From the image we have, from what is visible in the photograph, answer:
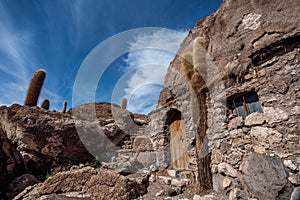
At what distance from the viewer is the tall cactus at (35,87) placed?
20.2ft

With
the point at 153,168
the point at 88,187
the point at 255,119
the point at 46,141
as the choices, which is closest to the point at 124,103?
the point at 46,141

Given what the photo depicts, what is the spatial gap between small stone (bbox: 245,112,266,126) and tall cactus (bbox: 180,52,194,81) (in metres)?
1.73

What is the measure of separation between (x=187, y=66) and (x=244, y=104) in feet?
5.72

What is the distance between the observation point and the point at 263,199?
208 cm

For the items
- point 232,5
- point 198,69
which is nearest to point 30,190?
point 198,69

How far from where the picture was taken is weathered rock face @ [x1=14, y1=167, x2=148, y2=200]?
9.20ft

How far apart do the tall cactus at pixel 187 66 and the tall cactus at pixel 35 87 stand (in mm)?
6102

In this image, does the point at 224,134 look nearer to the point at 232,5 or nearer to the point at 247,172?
the point at 247,172

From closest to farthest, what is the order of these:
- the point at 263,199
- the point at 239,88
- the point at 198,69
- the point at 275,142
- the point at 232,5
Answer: the point at 263,199, the point at 275,142, the point at 239,88, the point at 198,69, the point at 232,5

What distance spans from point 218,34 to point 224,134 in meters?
3.20

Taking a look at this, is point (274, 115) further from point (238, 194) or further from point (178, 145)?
point (178, 145)

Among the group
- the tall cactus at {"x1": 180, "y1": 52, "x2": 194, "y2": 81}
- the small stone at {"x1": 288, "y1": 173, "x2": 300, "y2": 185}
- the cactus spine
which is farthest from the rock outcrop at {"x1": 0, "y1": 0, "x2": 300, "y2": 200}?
the cactus spine

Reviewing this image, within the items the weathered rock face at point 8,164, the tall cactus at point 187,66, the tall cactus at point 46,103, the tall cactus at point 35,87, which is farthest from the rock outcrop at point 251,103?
the tall cactus at point 46,103

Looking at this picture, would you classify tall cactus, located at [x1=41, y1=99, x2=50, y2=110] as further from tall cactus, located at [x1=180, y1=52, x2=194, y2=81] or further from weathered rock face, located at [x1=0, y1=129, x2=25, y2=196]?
tall cactus, located at [x1=180, y1=52, x2=194, y2=81]
